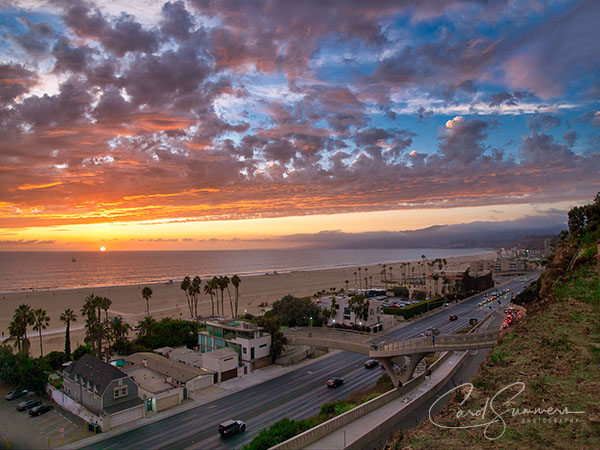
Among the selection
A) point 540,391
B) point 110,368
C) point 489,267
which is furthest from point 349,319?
point 489,267

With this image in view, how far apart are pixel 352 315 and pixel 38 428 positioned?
43663 millimetres

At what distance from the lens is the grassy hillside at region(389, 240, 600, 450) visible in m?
12.4

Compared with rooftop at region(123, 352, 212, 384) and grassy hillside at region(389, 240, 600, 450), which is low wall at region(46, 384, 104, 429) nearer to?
rooftop at region(123, 352, 212, 384)

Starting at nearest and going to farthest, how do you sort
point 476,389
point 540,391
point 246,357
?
point 540,391 < point 476,389 < point 246,357

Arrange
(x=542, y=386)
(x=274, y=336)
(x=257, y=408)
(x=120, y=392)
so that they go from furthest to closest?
(x=274, y=336) < (x=257, y=408) < (x=120, y=392) < (x=542, y=386)

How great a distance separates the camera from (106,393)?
30.2 meters

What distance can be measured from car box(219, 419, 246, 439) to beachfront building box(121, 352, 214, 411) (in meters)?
8.53

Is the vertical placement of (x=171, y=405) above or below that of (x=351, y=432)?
below

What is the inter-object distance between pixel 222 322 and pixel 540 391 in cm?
3984

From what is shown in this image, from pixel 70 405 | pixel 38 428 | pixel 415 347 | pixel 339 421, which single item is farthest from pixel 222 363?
pixel 415 347

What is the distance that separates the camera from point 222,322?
48.6m

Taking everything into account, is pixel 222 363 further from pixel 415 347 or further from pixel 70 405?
pixel 415 347

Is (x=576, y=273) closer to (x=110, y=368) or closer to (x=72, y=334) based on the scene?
(x=110, y=368)

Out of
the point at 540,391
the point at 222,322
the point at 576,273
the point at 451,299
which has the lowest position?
the point at 451,299
